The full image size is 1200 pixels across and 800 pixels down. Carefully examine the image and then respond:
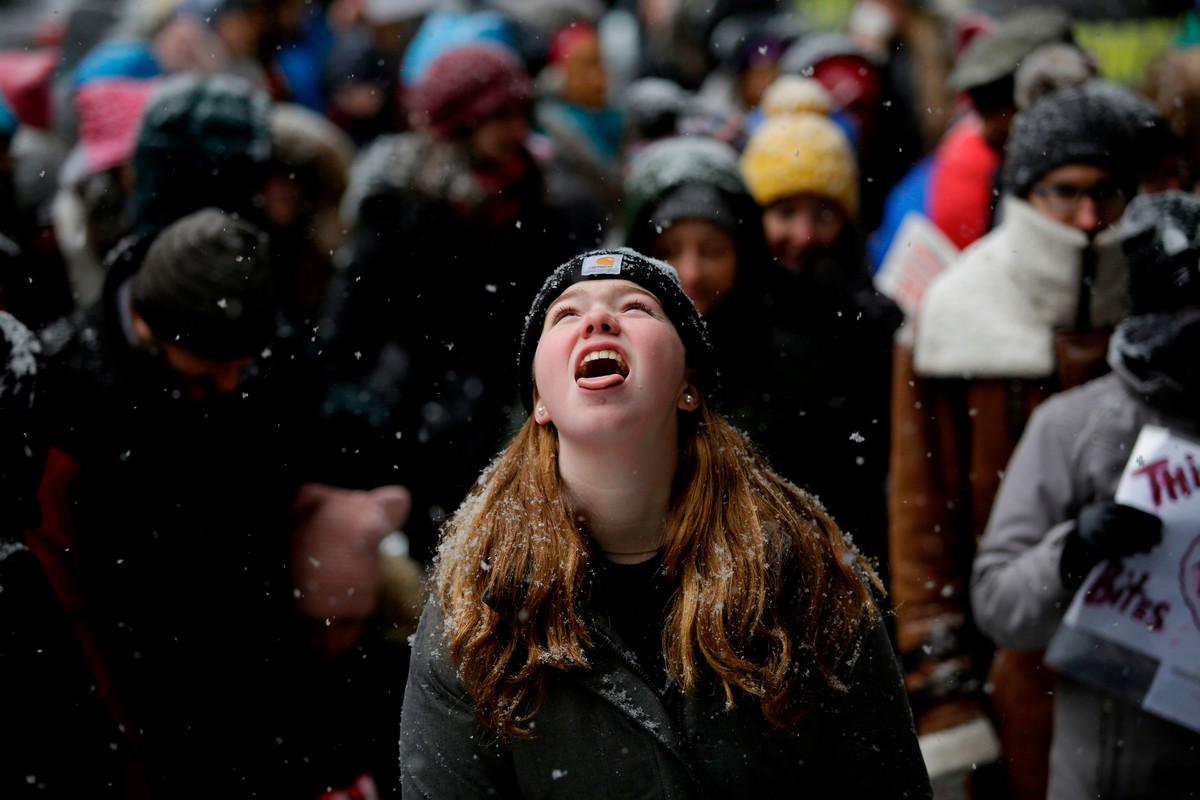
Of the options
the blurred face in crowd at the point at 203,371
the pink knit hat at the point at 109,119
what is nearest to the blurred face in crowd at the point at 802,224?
the blurred face in crowd at the point at 203,371

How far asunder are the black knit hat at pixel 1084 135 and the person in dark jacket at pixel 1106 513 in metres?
0.25

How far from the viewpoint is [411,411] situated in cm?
344

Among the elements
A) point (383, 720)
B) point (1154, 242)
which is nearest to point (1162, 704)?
point (1154, 242)

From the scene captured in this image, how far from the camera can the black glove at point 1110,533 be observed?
252 cm

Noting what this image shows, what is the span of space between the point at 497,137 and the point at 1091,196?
73.4 inches

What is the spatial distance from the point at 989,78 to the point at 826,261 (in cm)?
99

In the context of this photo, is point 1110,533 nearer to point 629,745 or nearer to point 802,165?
point 629,745

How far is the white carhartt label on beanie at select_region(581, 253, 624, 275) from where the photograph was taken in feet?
6.78

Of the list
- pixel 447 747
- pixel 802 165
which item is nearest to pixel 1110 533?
pixel 447 747

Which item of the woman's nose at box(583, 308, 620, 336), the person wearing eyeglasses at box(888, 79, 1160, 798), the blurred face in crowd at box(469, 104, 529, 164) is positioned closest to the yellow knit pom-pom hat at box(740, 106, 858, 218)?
the person wearing eyeglasses at box(888, 79, 1160, 798)

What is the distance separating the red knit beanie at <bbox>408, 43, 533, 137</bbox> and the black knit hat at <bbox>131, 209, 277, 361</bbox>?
54.7 inches

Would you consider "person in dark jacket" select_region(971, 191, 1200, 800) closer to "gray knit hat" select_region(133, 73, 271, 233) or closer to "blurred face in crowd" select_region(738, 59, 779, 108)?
"gray knit hat" select_region(133, 73, 271, 233)

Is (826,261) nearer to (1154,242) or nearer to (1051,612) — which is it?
(1154,242)

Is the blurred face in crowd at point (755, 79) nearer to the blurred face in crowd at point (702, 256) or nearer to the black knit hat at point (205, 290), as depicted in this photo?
the blurred face in crowd at point (702, 256)
